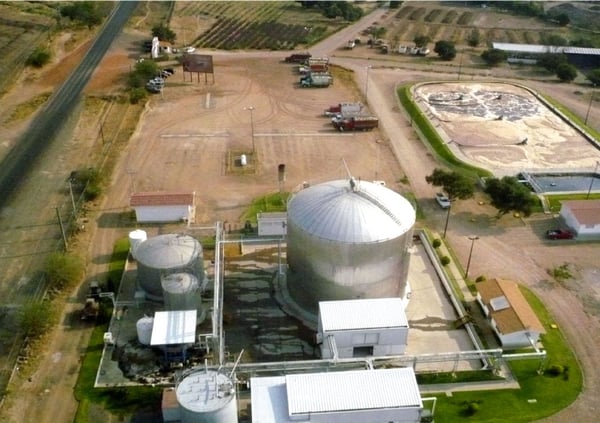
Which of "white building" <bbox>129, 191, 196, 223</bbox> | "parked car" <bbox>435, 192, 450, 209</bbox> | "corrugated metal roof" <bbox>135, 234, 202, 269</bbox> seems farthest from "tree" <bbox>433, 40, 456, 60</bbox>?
"corrugated metal roof" <bbox>135, 234, 202, 269</bbox>

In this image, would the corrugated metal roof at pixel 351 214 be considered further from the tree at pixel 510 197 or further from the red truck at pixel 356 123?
the red truck at pixel 356 123

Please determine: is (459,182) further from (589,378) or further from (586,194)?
(589,378)

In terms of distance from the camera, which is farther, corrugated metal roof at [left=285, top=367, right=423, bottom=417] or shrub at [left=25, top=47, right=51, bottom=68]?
shrub at [left=25, top=47, right=51, bottom=68]

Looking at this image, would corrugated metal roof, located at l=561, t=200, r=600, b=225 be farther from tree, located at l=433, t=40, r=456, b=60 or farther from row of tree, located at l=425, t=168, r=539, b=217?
tree, located at l=433, t=40, r=456, b=60

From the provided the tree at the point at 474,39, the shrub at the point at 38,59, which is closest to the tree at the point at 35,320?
the shrub at the point at 38,59

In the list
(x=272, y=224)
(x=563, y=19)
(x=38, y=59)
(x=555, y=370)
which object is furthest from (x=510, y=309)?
(x=563, y=19)

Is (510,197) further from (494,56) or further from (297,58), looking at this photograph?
(494,56)

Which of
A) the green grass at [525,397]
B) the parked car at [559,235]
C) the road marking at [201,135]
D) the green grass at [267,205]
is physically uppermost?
the road marking at [201,135]
